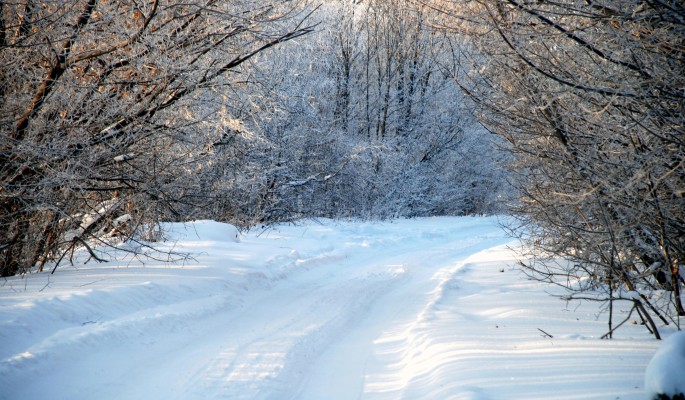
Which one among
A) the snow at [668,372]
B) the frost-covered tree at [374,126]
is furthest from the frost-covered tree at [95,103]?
the frost-covered tree at [374,126]

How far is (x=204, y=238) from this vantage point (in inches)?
469

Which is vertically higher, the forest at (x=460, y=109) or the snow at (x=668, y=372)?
the forest at (x=460, y=109)

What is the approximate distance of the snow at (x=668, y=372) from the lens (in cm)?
351

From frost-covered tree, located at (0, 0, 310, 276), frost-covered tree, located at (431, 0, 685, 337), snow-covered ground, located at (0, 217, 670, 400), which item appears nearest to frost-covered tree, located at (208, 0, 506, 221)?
frost-covered tree, located at (0, 0, 310, 276)

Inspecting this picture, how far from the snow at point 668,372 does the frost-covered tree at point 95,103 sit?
639 centimetres

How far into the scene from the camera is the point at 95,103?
7.57 metres

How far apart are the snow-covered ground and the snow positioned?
1.17 feet

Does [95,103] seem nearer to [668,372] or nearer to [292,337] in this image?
[292,337]

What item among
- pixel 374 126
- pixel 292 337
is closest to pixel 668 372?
pixel 292 337

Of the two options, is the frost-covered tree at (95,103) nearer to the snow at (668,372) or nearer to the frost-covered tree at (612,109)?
the frost-covered tree at (612,109)

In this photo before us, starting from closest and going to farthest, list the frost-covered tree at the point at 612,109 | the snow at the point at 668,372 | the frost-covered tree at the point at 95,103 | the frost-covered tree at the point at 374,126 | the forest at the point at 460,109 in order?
1. the snow at the point at 668,372
2. the frost-covered tree at the point at 612,109
3. the forest at the point at 460,109
4. the frost-covered tree at the point at 95,103
5. the frost-covered tree at the point at 374,126

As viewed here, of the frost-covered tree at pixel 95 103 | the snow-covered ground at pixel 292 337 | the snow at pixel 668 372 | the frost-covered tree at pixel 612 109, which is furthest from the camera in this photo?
the frost-covered tree at pixel 95 103

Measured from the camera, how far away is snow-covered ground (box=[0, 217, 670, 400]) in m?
4.54

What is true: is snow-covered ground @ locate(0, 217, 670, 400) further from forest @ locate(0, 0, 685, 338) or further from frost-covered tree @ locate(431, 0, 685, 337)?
frost-covered tree @ locate(431, 0, 685, 337)
